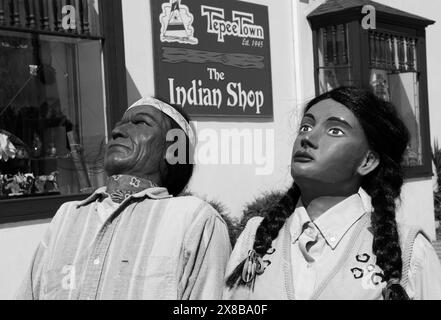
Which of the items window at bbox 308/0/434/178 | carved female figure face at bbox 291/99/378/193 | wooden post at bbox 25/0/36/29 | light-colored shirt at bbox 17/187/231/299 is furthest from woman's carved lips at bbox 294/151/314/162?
A: window at bbox 308/0/434/178

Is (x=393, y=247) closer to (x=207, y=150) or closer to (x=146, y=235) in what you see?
(x=146, y=235)

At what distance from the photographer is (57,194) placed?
18.2ft

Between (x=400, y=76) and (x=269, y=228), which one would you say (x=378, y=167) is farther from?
(x=400, y=76)

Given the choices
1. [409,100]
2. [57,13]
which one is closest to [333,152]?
[57,13]

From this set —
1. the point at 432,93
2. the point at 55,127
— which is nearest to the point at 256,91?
the point at 55,127

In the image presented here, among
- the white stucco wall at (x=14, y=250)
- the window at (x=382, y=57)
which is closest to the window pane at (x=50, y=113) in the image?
the white stucco wall at (x=14, y=250)

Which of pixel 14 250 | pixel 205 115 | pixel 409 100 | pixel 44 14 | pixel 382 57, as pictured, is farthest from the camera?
pixel 409 100

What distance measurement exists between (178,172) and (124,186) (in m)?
0.25

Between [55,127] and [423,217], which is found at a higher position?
[55,127]

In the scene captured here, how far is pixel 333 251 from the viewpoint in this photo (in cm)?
194

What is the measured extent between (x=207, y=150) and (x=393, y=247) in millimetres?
5451

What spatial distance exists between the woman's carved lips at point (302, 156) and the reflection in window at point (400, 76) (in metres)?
6.89

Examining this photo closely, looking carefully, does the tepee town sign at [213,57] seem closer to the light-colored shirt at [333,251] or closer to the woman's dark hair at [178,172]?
the woman's dark hair at [178,172]

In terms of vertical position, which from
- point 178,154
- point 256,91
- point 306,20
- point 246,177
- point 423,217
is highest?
point 306,20
